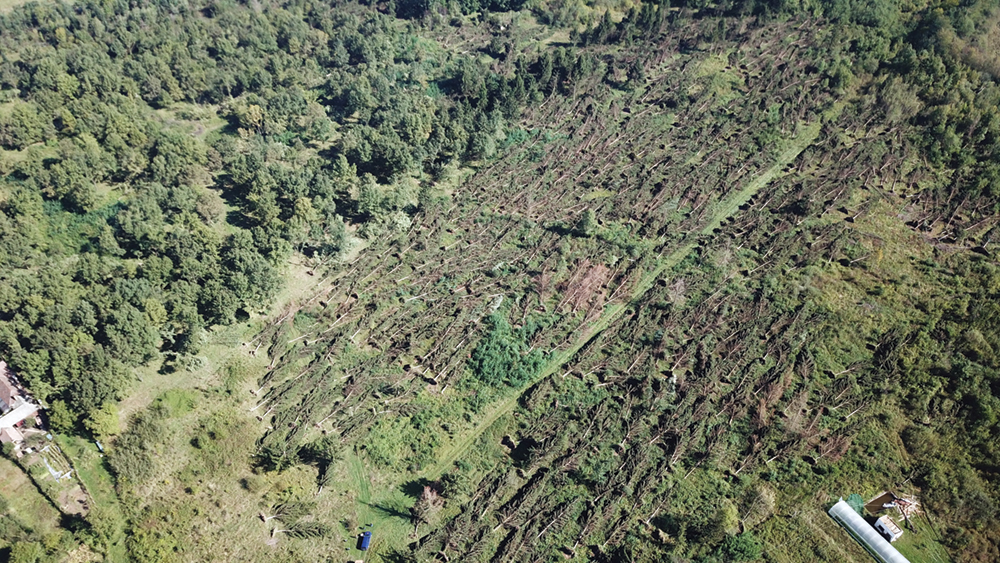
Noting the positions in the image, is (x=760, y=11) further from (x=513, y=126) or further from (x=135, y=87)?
(x=135, y=87)

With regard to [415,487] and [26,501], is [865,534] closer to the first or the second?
[415,487]

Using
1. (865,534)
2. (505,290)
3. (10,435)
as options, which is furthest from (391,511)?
(865,534)

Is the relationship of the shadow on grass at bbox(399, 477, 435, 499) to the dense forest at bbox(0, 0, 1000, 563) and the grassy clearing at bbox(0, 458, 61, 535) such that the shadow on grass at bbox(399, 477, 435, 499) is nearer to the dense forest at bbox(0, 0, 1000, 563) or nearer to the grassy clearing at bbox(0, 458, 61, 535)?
the dense forest at bbox(0, 0, 1000, 563)

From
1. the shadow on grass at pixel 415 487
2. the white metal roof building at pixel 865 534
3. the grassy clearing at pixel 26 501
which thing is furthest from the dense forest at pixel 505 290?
the white metal roof building at pixel 865 534

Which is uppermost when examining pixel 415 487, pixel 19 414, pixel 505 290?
pixel 505 290

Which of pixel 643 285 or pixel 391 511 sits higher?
pixel 643 285

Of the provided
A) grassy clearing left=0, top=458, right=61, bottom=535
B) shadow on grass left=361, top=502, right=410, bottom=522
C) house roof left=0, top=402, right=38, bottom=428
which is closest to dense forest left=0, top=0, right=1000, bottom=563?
shadow on grass left=361, top=502, right=410, bottom=522
